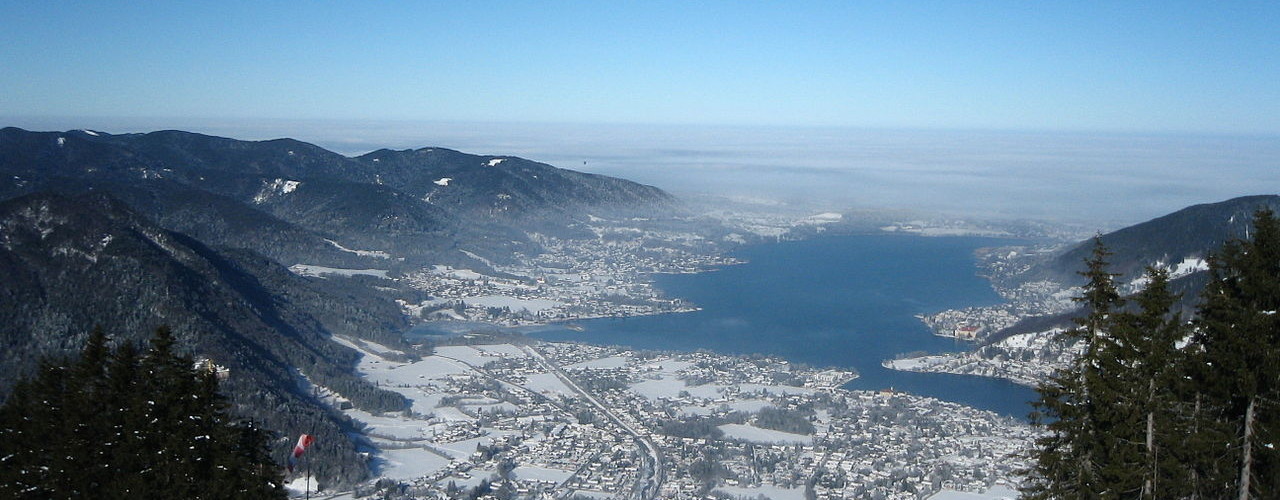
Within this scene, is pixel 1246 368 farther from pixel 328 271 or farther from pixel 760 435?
pixel 328 271

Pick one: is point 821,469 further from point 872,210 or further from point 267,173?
point 872,210

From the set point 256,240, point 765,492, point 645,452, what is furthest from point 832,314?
point 256,240

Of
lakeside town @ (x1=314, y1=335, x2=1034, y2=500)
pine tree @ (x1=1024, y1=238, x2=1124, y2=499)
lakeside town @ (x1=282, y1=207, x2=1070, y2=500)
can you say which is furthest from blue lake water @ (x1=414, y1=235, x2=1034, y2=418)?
pine tree @ (x1=1024, y1=238, x2=1124, y2=499)

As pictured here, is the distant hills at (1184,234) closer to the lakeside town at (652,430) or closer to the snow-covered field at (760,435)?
the lakeside town at (652,430)

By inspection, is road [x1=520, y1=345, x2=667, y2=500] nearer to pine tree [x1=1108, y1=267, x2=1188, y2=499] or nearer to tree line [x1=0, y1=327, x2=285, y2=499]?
tree line [x1=0, y1=327, x2=285, y2=499]

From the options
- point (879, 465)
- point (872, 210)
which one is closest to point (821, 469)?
point (879, 465)

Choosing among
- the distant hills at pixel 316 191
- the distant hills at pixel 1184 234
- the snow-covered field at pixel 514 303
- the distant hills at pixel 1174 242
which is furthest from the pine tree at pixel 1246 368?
the distant hills at pixel 316 191
